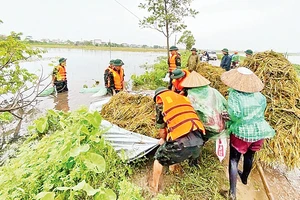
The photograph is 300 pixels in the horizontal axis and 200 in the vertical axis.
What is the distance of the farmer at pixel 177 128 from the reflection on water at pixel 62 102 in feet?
19.5

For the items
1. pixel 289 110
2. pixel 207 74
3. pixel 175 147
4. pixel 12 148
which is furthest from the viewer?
pixel 207 74

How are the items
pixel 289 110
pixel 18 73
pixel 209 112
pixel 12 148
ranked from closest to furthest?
pixel 209 112 → pixel 289 110 → pixel 12 148 → pixel 18 73

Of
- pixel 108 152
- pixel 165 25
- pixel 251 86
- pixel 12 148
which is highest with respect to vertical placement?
pixel 165 25

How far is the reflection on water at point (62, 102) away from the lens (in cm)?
801

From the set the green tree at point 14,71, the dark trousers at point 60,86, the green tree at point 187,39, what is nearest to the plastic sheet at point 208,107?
the green tree at point 14,71

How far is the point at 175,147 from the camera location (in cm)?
250

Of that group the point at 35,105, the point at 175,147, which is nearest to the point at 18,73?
the point at 35,105

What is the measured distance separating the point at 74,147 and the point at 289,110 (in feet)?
9.83

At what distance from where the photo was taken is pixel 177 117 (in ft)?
8.14

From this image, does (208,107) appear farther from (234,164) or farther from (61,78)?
(61,78)

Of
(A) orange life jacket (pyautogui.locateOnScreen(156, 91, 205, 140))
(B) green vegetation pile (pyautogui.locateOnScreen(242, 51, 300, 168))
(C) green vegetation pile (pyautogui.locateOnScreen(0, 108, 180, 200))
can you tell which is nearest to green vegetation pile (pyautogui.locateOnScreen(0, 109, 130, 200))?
(C) green vegetation pile (pyautogui.locateOnScreen(0, 108, 180, 200))

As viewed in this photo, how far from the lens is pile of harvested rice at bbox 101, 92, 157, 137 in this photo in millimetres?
3562

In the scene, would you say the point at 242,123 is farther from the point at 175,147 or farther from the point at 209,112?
the point at 175,147

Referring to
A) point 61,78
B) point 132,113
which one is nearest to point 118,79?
point 132,113
